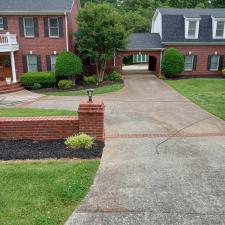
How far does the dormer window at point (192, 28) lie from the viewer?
26.1 m

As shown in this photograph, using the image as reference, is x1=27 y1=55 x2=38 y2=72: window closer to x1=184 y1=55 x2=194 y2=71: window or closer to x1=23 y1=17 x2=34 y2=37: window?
x1=23 y1=17 x2=34 y2=37: window

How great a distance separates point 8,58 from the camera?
23.6 meters

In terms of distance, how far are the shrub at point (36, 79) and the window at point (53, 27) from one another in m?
3.15

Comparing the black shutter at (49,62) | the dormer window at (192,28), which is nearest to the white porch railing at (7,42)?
the black shutter at (49,62)

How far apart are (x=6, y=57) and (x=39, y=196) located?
20.6 metres

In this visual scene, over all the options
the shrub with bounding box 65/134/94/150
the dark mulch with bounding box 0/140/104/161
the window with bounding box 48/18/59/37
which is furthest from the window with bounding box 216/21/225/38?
the shrub with bounding box 65/134/94/150

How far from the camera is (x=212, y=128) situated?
34.4ft

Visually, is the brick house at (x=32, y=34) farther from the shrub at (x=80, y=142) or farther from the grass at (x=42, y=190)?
the grass at (x=42, y=190)

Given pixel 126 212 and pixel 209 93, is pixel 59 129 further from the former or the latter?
pixel 209 93

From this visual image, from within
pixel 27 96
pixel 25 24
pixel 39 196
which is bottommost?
pixel 27 96

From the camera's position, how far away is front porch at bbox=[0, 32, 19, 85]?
69.8 feet

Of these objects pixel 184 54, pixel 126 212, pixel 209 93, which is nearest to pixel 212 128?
pixel 126 212

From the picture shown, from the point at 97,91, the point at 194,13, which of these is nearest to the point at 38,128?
the point at 97,91

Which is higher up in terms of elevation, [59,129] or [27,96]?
[59,129]
